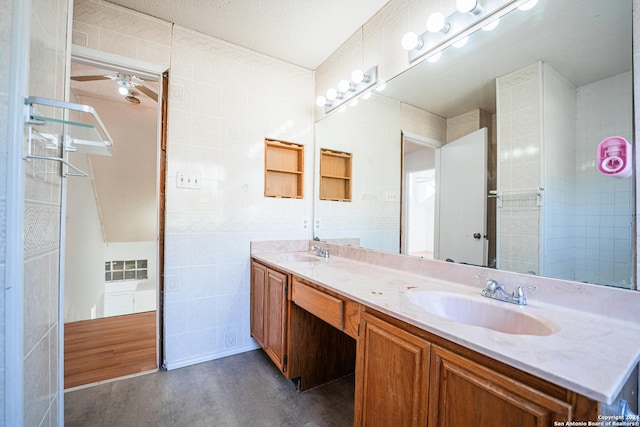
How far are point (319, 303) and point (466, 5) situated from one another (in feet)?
5.18

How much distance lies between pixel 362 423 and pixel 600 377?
0.87 metres

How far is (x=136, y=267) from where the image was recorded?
4363mm

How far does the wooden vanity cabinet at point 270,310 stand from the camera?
5.71 feet

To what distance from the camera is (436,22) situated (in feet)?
4.51

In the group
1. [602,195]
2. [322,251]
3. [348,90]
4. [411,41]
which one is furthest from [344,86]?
[602,195]

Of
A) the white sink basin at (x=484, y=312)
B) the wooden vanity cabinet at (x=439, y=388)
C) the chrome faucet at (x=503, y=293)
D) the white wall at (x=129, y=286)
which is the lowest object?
the white wall at (x=129, y=286)

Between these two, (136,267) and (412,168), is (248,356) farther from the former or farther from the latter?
(136,267)

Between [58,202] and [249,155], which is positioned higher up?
[249,155]

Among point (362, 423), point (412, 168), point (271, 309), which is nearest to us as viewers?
point (362, 423)

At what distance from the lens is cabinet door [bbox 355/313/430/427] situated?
0.89 metres

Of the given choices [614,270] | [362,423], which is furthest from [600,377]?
[362,423]

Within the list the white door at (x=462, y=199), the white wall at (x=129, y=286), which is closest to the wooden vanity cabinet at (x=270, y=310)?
the white door at (x=462, y=199)

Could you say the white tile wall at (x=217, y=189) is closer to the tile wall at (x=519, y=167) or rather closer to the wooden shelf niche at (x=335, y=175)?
the wooden shelf niche at (x=335, y=175)

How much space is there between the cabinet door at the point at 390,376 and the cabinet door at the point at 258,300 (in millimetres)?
1062
